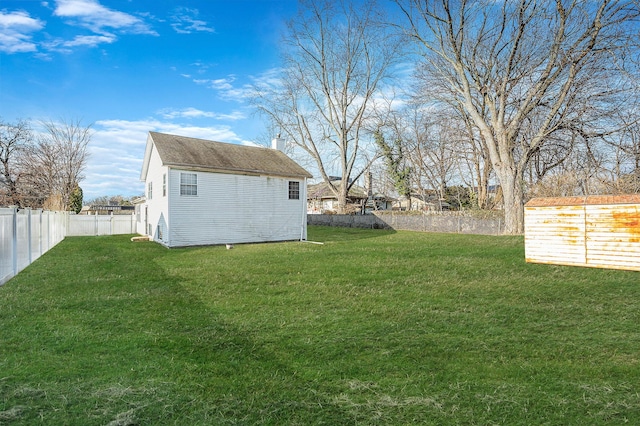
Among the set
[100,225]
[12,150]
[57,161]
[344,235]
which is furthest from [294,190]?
[12,150]

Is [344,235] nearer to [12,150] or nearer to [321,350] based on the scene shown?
[321,350]

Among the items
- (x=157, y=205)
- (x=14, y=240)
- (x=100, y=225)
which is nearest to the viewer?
(x=14, y=240)

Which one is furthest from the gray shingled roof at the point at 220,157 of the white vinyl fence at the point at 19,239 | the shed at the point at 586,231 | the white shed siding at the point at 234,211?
the shed at the point at 586,231

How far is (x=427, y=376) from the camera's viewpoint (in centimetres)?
338

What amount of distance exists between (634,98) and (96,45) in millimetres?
20890

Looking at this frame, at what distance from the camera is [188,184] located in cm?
1570

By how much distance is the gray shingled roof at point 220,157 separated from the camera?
15.7 m

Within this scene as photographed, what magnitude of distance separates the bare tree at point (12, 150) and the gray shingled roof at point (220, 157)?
880 inches

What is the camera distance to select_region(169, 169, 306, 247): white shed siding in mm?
15484

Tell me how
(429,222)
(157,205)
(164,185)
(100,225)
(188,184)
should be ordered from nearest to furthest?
(188,184) < (164,185) < (157,205) < (100,225) < (429,222)

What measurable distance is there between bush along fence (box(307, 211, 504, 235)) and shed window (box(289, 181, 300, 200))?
958 centimetres

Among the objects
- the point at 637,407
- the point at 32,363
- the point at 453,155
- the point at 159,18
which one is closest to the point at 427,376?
the point at 637,407

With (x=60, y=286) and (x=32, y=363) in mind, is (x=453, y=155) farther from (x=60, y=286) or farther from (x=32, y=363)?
(x=32, y=363)

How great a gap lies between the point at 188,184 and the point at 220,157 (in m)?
2.26
